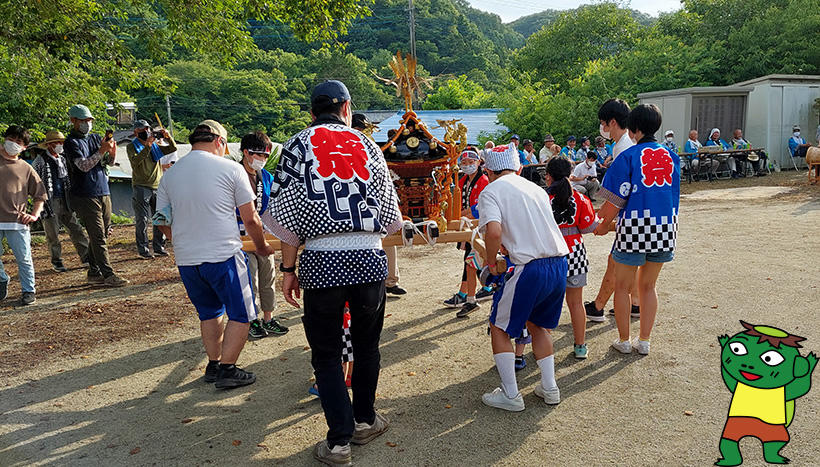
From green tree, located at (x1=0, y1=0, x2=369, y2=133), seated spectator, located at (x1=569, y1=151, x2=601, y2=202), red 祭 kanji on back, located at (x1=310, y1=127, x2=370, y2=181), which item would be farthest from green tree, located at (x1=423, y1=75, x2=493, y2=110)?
red 祭 kanji on back, located at (x1=310, y1=127, x2=370, y2=181)

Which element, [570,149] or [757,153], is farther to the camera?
[757,153]

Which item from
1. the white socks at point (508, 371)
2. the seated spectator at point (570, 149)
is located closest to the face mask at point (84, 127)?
the white socks at point (508, 371)

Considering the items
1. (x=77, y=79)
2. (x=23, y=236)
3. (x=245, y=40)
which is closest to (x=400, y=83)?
(x=23, y=236)

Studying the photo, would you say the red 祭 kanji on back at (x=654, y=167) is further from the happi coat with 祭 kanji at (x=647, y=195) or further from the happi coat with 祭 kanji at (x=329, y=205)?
the happi coat with 祭 kanji at (x=329, y=205)

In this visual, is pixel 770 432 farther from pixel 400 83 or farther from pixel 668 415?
pixel 400 83

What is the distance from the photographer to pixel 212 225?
428cm

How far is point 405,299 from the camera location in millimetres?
6996

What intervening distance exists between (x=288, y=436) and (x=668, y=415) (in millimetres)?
2486

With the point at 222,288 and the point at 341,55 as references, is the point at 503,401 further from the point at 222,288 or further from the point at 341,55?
the point at 341,55

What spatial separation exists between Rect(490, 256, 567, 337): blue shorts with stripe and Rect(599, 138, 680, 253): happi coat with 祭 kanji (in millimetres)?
1030

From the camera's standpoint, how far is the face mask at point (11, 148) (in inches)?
267

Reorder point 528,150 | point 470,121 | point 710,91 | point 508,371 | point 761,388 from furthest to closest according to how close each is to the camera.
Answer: point 470,121, point 710,91, point 528,150, point 508,371, point 761,388

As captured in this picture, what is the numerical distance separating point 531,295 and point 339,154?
1.57 meters

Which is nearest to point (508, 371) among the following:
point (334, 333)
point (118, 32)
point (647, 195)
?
point (334, 333)
